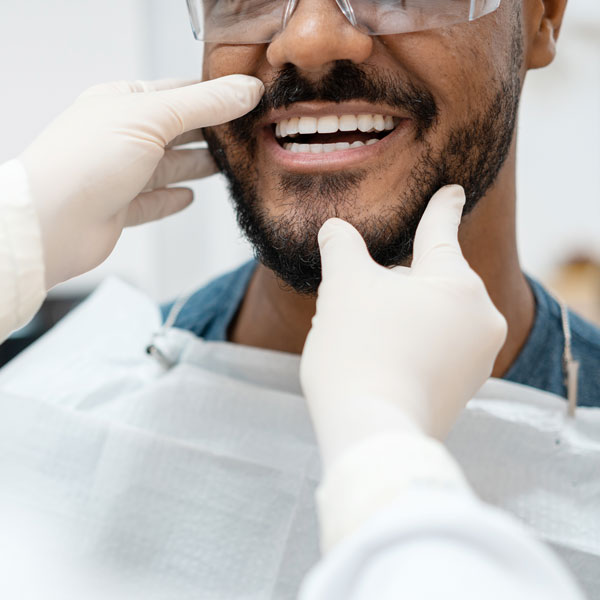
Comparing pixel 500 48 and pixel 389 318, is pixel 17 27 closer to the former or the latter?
pixel 500 48

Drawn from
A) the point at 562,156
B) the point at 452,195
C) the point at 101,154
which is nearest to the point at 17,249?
the point at 101,154

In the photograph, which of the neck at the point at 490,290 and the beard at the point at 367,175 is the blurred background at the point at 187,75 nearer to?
the neck at the point at 490,290

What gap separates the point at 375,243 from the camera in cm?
91

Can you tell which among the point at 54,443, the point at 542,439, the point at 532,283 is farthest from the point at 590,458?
the point at 54,443

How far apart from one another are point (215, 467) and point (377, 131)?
21.2 inches

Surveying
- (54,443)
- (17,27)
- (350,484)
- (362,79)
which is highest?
(362,79)

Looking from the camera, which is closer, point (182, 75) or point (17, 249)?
Result: point (17, 249)

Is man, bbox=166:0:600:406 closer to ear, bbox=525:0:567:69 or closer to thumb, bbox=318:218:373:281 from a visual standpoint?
ear, bbox=525:0:567:69

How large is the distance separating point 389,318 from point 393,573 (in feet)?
0.85

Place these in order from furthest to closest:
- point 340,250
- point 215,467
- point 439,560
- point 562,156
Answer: point 562,156
point 215,467
point 340,250
point 439,560

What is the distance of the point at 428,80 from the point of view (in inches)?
35.6

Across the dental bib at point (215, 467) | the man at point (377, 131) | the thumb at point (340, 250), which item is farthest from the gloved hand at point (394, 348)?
the dental bib at point (215, 467)

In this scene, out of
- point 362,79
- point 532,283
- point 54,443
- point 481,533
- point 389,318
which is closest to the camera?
point 481,533

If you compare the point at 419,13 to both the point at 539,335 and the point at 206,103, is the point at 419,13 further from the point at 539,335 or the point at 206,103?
the point at 539,335
